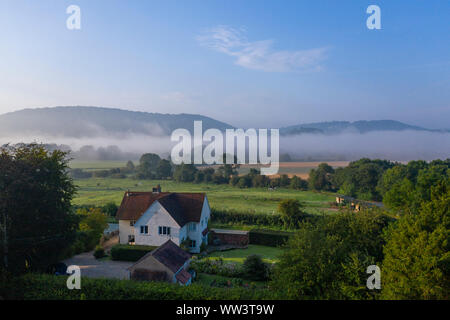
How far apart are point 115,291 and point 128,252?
13538mm

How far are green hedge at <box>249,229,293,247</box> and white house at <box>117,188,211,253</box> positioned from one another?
5.89m

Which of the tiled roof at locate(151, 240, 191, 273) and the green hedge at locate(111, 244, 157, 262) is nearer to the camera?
the tiled roof at locate(151, 240, 191, 273)

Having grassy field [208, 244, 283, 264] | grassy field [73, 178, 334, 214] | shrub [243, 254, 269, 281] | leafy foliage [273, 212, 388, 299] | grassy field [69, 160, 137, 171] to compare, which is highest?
grassy field [69, 160, 137, 171]

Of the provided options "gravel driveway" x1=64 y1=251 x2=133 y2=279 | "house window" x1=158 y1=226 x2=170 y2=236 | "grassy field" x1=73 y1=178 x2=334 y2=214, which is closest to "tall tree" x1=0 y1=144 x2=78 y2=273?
"gravel driveway" x1=64 y1=251 x2=133 y2=279

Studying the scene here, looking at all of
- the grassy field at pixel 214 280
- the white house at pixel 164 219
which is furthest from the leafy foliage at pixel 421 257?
the white house at pixel 164 219

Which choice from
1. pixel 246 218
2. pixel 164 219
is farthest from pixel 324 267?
pixel 246 218

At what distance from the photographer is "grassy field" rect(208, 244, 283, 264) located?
28.0m

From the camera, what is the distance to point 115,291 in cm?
1459

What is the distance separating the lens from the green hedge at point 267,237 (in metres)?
33.3

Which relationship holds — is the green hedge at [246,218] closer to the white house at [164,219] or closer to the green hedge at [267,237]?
the green hedge at [267,237]

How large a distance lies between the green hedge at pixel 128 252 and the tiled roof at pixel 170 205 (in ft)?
15.3

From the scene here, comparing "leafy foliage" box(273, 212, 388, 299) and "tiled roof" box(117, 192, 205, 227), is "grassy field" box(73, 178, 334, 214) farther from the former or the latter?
"leafy foliage" box(273, 212, 388, 299)

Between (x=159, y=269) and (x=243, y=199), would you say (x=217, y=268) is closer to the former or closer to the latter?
(x=159, y=269)
